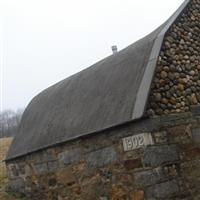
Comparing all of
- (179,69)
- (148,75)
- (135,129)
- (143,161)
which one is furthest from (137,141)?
(179,69)

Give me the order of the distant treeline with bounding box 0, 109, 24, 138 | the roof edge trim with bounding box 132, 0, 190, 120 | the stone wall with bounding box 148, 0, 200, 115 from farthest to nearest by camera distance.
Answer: the distant treeline with bounding box 0, 109, 24, 138, the stone wall with bounding box 148, 0, 200, 115, the roof edge trim with bounding box 132, 0, 190, 120

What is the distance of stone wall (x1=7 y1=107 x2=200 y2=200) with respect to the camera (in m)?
8.58

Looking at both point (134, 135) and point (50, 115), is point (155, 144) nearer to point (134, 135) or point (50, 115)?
point (134, 135)

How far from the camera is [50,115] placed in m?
13.0

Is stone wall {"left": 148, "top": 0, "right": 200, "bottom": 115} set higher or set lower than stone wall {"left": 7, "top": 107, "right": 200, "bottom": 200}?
higher

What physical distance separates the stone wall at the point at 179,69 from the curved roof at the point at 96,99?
160 millimetres

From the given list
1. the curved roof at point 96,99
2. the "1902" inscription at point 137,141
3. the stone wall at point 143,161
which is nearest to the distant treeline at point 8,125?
the curved roof at point 96,99

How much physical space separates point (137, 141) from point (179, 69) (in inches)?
73.6

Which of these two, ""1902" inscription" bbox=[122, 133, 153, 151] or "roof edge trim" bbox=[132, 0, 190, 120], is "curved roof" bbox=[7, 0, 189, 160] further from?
""1902" inscription" bbox=[122, 133, 153, 151]

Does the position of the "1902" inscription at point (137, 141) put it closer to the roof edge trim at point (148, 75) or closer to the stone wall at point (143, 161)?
the stone wall at point (143, 161)

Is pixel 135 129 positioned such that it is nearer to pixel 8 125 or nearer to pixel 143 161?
pixel 143 161

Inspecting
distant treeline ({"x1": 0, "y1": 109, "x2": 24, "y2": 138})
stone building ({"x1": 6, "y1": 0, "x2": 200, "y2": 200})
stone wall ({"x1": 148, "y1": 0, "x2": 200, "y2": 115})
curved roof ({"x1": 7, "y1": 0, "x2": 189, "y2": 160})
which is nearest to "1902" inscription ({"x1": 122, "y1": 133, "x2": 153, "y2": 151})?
stone building ({"x1": 6, "y1": 0, "x2": 200, "y2": 200})

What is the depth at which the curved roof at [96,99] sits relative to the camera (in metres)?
9.31

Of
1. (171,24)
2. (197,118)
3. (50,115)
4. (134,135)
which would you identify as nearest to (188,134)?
(197,118)
